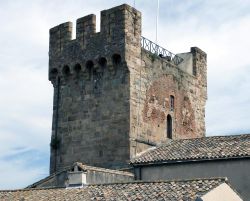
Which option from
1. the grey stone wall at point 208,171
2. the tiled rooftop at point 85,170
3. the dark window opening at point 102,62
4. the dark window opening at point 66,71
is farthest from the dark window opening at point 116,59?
the tiled rooftop at point 85,170

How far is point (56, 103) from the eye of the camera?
110ft

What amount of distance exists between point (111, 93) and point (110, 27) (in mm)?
3333

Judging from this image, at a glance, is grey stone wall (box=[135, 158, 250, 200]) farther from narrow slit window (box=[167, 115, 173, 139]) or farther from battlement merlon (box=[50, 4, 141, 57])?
battlement merlon (box=[50, 4, 141, 57])

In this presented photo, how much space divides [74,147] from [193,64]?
8957 mm

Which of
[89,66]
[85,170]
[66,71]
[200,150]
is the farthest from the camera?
[66,71]

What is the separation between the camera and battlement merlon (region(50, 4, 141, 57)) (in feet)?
102

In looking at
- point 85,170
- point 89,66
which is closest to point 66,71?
point 89,66

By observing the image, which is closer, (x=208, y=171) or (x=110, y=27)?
(x=208, y=171)

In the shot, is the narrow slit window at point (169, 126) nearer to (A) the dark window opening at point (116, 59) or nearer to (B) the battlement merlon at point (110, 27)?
(A) the dark window opening at point (116, 59)

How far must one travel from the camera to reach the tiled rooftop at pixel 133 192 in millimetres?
21578

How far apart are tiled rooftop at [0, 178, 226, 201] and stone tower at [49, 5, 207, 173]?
595 centimetres

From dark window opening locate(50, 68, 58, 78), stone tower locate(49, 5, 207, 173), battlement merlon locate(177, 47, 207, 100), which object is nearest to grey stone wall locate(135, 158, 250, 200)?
stone tower locate(49, 5, 207, 173)

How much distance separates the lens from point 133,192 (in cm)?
2266

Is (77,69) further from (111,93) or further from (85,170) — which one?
(85,170)
